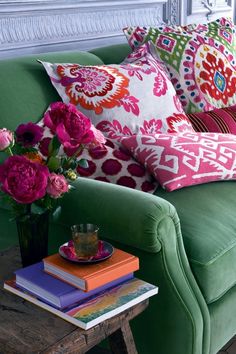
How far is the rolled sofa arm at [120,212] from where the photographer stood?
1417 millimetres

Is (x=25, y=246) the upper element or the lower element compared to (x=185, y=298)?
upper

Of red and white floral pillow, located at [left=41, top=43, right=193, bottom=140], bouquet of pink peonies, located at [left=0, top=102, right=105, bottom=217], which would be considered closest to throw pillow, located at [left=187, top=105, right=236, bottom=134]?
red and white floral pillow, located at [left=41, top=43, right=193, bottom=140]

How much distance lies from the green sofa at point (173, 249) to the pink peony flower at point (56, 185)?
179mm

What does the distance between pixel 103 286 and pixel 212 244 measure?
15.3 inches

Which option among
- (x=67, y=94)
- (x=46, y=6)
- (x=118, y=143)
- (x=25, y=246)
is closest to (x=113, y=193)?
(x=25, y=246)

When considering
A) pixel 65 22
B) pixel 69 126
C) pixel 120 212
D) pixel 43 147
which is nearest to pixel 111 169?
pixel 43 147

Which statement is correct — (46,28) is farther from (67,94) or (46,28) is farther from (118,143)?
(118,143)

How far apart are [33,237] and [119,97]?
0.70m

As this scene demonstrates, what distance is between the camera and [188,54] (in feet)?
7.66

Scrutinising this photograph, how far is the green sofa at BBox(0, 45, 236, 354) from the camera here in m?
1.44

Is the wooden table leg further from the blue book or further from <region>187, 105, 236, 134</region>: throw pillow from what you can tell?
<region>187, 105, 236, 134</region>: throw pillow

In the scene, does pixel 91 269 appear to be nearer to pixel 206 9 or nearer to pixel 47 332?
pixel 47 332

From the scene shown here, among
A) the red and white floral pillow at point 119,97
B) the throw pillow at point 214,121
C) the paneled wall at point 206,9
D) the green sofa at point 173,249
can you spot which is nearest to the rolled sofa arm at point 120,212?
the green sofa at point 173,249

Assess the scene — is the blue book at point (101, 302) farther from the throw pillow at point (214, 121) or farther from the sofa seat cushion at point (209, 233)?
the throw pillow at point (214, 121)
